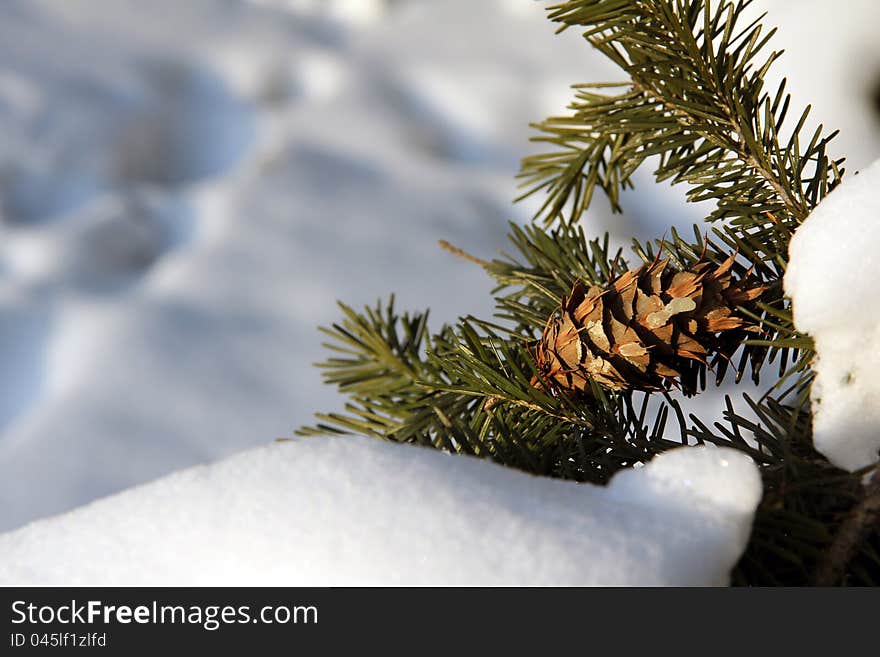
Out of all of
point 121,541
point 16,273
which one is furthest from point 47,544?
point 16,273

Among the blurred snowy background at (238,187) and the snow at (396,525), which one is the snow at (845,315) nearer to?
the snow at (396,525)

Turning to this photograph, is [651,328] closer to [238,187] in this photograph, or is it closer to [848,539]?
[848,539]

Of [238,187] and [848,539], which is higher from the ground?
[238,187]

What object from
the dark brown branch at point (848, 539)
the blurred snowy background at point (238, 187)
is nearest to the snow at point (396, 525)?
the dark brown branch at point (848, 539)

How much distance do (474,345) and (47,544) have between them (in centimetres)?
16

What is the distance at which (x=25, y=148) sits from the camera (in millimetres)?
1136

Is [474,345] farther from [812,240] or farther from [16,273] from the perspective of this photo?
[16,273]

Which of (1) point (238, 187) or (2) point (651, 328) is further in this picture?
(1) point (238, 187)

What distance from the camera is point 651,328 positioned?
271mm

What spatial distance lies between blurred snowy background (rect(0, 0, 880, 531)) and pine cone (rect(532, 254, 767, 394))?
656 millimetres

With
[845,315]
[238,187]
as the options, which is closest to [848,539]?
[845,315]

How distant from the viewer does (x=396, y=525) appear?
18 cm

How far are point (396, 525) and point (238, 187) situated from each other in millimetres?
1001

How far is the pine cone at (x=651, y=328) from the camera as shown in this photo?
27 centimetres
